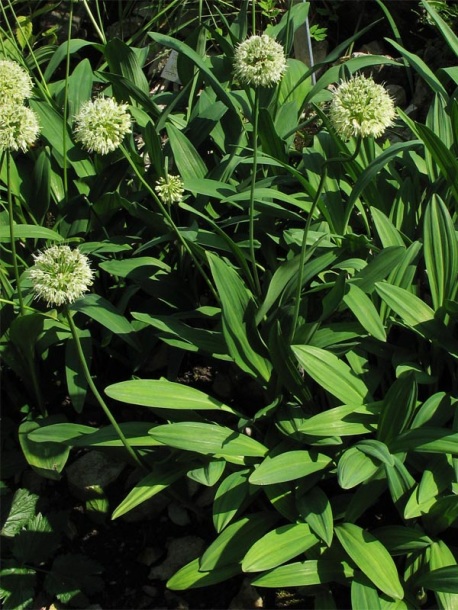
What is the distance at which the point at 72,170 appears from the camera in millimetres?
3301

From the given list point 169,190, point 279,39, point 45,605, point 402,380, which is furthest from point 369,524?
point 279,39

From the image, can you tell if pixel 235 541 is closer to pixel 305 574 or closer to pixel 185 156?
pixel 305 574

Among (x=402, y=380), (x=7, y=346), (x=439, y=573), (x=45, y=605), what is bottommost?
(x=45, y=605)

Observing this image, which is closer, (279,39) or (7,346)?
(7,346)

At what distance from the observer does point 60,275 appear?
1.95 meters

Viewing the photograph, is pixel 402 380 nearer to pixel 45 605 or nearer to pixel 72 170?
pixel 45 605

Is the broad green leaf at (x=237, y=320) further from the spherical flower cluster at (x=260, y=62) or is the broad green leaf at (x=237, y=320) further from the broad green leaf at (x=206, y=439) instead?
the spherical flower cluster at (x=260, y=62)

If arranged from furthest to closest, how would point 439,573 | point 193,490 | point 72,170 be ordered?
point 72,170 < point 193,490 < point 439,573

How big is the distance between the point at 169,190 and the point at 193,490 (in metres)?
1.07

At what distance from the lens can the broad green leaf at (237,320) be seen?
8.05ft

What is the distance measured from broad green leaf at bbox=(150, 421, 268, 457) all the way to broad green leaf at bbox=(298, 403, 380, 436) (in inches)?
7.9

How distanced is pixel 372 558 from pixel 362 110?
4.05 ft

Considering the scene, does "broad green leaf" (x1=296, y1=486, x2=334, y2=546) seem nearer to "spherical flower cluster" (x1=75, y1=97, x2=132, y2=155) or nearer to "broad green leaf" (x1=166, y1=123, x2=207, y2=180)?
"spherical flower cluster" (x1=75, y1=97, x2=132, y2=155)

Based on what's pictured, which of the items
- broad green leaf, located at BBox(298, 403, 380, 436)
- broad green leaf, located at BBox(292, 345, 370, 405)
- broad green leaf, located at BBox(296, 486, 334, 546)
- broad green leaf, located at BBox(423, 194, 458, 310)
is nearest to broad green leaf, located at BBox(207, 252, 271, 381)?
broad green leaf, located at BBox(292, 345, 370, 405)
